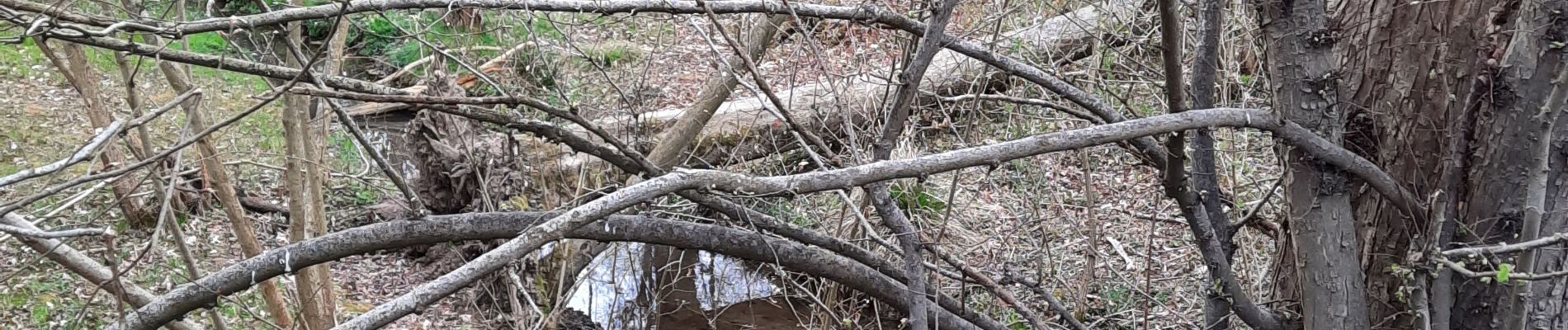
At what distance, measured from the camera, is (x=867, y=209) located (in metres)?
5.65

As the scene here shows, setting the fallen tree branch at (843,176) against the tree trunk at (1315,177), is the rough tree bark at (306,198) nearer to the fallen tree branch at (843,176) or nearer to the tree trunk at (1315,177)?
the fallen tree branch at (843,176)

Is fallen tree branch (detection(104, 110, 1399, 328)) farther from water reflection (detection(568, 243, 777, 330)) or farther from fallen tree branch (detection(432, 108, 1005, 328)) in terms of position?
water reflection (detection(568, 243, 777, 330))

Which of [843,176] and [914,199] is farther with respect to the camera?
[914,199]

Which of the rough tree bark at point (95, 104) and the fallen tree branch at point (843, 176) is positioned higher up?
the rough tree bark at point (95, 104)

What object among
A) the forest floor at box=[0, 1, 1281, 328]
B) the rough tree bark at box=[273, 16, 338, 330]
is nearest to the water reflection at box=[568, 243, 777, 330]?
the forest floor at box=[0, 1, 1281, 328]

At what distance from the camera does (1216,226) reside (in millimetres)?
3658

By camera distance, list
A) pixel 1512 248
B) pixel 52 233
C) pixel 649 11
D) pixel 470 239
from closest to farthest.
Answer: pixel 52 233 < pixel 1512 248 < pixel 649 11 < pixel 470 239

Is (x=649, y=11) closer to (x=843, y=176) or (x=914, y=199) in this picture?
(x=843, y=176)

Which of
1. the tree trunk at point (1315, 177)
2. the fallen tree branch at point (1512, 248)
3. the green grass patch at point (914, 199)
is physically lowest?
the fallen tree branch at point (1512, 248)

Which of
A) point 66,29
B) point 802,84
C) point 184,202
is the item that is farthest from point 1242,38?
point 184,202

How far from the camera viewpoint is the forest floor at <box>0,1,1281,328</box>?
585cm

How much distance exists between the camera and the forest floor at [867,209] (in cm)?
585

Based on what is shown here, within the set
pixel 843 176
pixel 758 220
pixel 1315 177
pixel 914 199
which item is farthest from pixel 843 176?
pixel 914 199

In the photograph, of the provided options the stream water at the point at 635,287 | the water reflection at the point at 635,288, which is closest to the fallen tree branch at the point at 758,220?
the stream water at the point at 635,287
